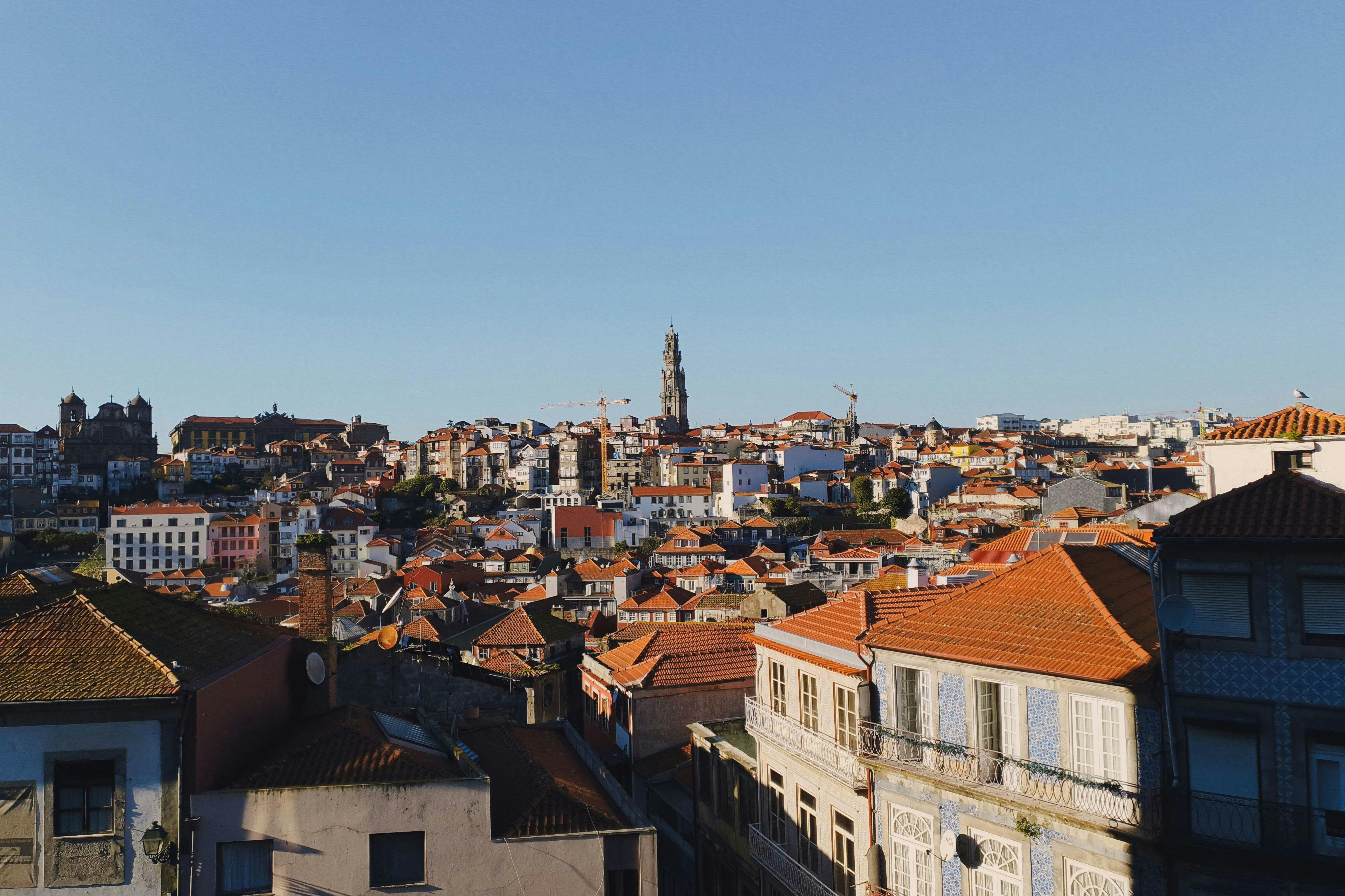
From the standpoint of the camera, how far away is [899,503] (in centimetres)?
10025

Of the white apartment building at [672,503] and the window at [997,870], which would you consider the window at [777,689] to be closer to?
the window at [997,870]

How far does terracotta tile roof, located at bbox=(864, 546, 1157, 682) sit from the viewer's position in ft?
32.1

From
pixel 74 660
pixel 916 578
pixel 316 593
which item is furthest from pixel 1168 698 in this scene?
pixel 316 593

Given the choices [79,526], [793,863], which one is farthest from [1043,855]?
[79,526]

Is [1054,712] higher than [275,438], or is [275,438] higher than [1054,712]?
[275,438]

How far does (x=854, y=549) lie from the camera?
227ft

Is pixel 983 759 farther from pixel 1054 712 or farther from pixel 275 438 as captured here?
pixel 275 438

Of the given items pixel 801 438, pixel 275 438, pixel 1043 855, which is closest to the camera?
pixel 1043 855

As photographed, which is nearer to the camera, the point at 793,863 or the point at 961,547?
the point at 793,863

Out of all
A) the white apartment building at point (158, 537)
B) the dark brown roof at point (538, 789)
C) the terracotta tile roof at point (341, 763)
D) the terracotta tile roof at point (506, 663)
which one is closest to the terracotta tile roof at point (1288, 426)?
the dark brown roof at point (538, 789)

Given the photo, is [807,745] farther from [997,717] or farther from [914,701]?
[997,717]

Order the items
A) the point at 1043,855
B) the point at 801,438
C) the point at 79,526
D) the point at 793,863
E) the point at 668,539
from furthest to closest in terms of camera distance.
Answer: the point at 801,438, the point at 79,526, the point at 668,539, the point at 793,863, the point at 1043,855

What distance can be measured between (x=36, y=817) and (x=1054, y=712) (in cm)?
1116

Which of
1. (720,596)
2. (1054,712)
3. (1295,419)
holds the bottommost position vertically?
(720,596)
